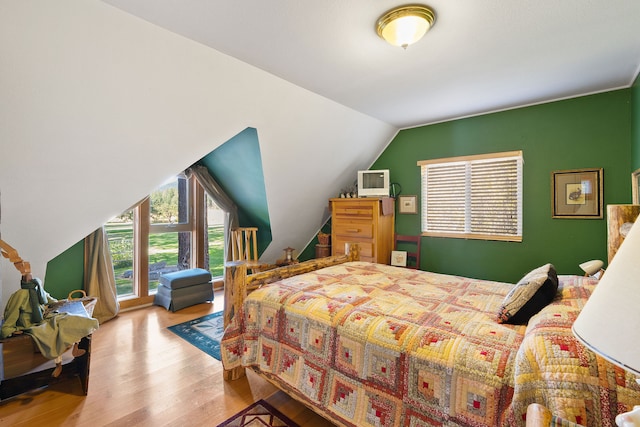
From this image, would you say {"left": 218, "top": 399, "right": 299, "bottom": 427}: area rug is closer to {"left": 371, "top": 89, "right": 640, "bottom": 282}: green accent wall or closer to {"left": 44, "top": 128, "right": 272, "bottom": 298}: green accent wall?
{"left": 44, "top": 128, "right": 272, "bottom": 298}: green accent wall

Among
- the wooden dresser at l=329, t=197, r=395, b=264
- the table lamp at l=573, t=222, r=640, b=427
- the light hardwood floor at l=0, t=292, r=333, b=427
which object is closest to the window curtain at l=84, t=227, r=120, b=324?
the light hardwood floor at l=0, t=292, r=333, b=427

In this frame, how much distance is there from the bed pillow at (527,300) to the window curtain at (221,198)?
12.5ft

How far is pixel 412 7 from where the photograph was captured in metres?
1.68

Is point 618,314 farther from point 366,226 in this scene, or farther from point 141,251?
point 141,251

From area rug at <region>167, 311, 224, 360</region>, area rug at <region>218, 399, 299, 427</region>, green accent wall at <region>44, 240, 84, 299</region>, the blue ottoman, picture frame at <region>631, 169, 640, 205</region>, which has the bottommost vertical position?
area rug at <region>218, 399, 299, 427</region>

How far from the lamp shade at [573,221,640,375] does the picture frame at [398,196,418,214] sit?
3709mm

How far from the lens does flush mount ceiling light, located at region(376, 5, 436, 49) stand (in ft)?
5.57

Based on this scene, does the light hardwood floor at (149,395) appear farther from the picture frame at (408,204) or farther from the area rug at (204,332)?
the picture frame at (408,204)

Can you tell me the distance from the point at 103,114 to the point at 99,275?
2.22m

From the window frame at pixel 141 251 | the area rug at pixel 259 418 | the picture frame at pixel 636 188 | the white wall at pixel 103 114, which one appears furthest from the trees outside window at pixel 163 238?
the picture frame at pixel 636 188

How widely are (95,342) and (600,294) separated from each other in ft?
12.3

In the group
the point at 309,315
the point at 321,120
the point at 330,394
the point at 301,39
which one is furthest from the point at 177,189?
the point at 330,394

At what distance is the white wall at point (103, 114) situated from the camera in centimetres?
168

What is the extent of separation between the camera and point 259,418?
1837mm
